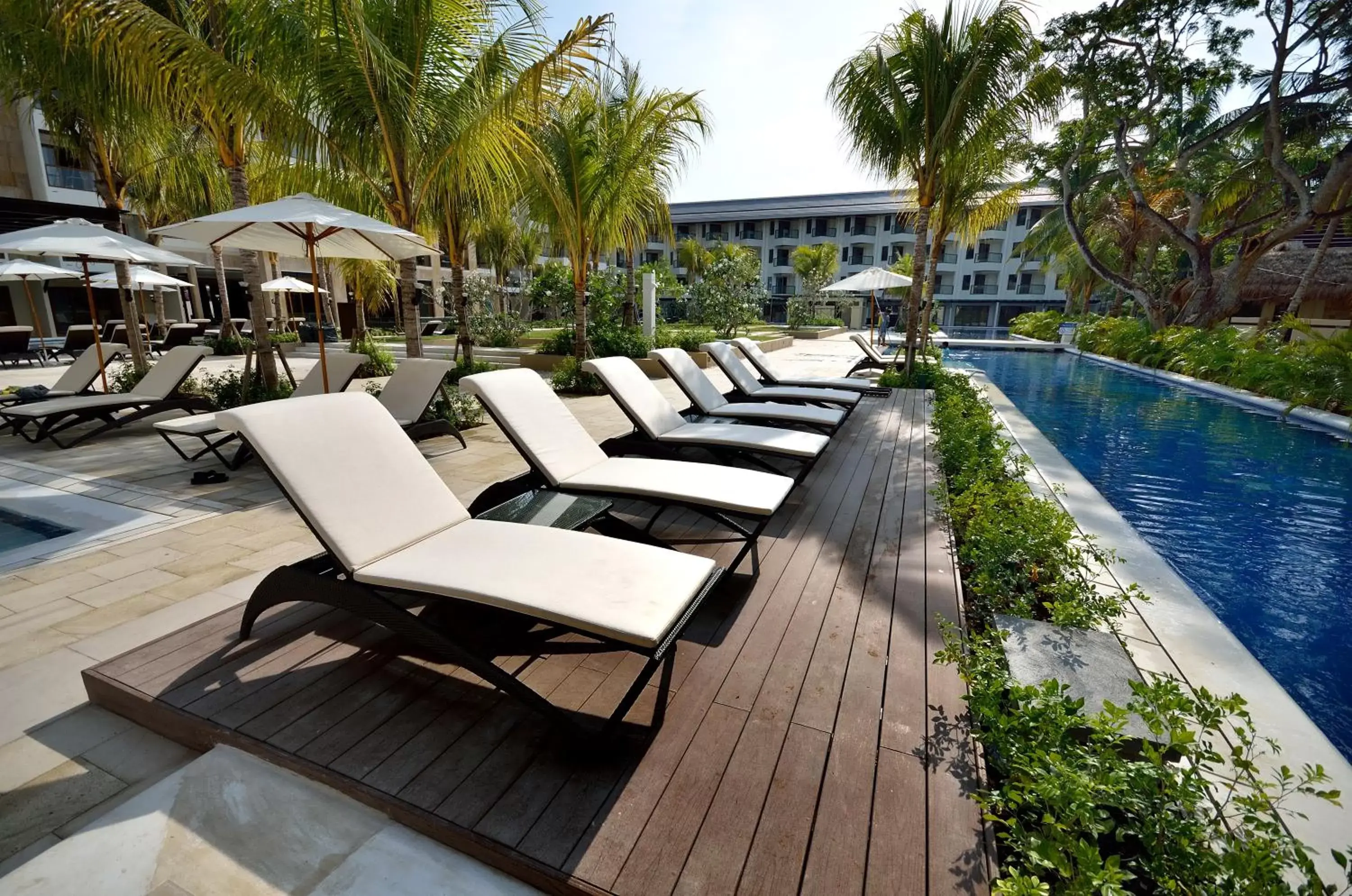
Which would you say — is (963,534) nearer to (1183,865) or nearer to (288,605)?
(1183,865)

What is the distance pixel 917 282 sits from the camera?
10.4 meters

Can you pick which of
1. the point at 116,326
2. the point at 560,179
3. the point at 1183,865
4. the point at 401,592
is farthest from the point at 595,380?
the point at 116,326

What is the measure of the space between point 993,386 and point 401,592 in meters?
12.9

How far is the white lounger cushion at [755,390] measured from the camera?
673 centimetres

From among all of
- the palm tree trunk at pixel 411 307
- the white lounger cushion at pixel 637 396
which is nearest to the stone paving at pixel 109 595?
the white lounger cushion at pixel 637 396

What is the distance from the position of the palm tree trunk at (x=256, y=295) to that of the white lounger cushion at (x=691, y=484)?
6140 mm

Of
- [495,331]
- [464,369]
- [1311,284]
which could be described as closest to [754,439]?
[464,369]

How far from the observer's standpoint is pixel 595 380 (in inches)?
401

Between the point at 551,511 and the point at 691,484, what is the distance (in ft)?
2.68

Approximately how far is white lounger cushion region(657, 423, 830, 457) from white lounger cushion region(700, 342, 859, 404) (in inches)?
78.0

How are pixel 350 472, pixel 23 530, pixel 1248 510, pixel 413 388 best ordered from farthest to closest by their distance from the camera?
pixel 413 388
pixel 1248 510
pixel 23 530
pixel 350 472

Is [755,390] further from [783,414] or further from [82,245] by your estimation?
[82,245]

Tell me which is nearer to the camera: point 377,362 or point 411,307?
point 411,307

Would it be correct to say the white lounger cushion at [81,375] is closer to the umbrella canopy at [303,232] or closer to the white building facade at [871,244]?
the umbrella canopy at [303,232]
